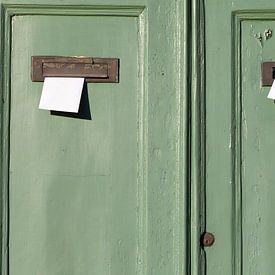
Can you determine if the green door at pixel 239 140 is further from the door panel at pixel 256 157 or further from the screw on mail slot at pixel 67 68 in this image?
the screw on mail slot at pixel 67 68

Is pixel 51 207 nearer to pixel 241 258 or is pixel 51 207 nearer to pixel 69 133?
pixel 69 133

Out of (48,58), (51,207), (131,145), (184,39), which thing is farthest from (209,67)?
(51,207)

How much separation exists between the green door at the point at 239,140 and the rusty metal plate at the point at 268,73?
16 millimetres

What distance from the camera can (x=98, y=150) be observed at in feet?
8.50

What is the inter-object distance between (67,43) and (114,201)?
0.58 meters

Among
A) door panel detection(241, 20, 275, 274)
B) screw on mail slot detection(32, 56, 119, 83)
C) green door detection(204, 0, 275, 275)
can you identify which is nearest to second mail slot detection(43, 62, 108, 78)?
screw on mail slot detection(32, 56, 119, 83)

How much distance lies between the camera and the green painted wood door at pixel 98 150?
2.57 metres

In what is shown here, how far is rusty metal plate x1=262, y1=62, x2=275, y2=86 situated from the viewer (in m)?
2.61

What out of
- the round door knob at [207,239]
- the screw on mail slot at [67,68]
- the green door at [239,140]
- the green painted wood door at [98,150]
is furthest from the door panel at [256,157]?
the screw on mail slot at [67,68]

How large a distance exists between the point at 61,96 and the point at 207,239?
715 millimetres

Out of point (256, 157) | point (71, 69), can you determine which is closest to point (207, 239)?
point (256, 157)

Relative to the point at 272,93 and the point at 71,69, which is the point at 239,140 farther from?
the point at 71,69

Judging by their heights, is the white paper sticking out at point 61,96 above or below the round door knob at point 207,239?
above

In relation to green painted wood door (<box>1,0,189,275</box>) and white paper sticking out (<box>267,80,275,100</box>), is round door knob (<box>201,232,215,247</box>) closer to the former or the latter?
green painted wood door (<box>1,0,189,275</box>)
